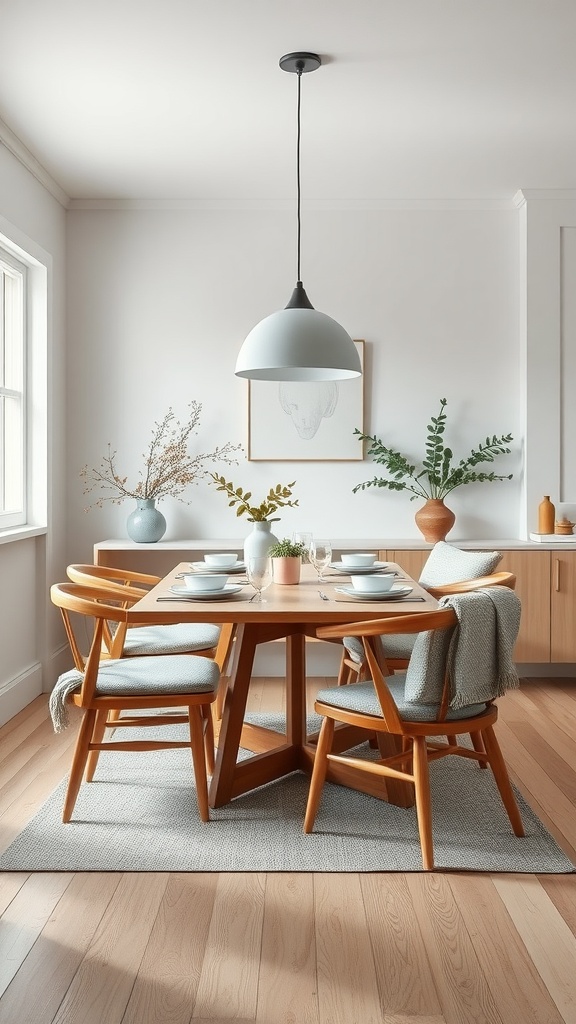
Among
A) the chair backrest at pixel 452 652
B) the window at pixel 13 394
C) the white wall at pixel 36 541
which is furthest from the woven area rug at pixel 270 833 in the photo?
the window at pixel 13 394

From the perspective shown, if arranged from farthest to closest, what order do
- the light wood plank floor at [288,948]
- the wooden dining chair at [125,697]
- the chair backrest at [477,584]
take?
the chair backrest at [477,584], the wooden dining chair at [125,697], the light wood plank floor at [288,948]

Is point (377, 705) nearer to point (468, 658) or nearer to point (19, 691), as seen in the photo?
point (468, 658)

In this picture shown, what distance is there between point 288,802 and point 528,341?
125 inches

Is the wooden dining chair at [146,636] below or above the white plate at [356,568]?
below

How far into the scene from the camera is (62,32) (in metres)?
3.19

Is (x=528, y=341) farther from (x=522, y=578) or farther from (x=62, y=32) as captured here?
(x=62, y=32)

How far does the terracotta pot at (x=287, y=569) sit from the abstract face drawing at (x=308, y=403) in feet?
6.56

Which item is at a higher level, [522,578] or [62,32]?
[62,32]

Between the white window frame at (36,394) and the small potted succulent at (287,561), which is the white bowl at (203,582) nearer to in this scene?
the small potted succulent at (287,561)

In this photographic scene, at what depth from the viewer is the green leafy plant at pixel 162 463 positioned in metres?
5.25

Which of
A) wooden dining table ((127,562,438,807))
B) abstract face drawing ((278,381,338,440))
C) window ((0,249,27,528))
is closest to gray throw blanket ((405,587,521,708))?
wooden dining table ((127,562,438,807))

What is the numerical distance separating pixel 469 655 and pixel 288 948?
0.92 m

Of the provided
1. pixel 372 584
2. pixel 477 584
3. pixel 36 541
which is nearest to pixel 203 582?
pixel 372 584

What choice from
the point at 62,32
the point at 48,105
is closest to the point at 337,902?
the point at 62,32
